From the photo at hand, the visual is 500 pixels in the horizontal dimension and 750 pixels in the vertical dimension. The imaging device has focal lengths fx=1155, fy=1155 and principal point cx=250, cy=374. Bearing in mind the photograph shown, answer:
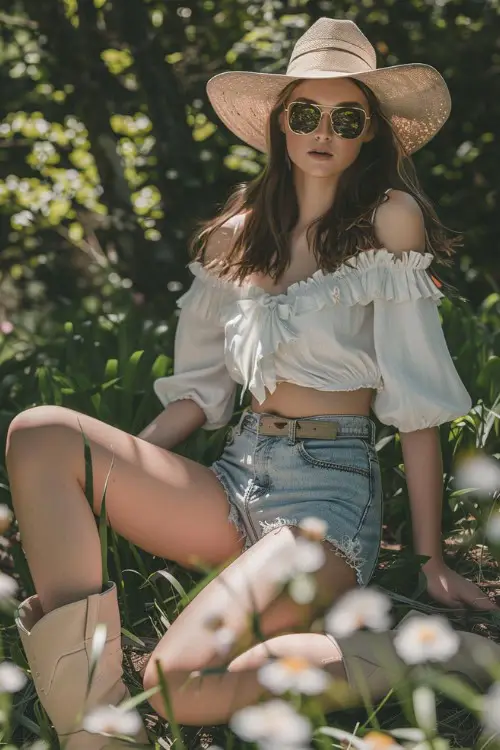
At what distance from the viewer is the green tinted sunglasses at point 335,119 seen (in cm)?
225

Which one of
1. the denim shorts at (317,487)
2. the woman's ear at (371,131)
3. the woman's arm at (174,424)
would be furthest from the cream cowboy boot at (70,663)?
the woman's ear at (371,131)

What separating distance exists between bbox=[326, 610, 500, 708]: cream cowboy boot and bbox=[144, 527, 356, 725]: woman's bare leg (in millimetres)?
26

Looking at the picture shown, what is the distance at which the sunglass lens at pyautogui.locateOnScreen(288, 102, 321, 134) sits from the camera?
225 centimetres

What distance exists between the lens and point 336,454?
2.14 m

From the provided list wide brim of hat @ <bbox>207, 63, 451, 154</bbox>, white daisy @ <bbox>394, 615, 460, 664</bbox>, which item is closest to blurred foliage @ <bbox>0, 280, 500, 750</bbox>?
white daisy @ <bbox>394, 615, 460, 664</bbox>

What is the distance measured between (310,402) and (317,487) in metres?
0.18

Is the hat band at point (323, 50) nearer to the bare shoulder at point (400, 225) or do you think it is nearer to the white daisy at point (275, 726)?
the bare shoulder at point (400, 225)

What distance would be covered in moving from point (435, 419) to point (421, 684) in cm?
67

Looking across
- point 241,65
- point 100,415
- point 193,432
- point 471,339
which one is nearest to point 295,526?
point 193,432

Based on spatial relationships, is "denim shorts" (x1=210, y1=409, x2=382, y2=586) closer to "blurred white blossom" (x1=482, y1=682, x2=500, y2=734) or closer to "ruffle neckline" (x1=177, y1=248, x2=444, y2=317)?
"ruffle neckline" (x1=177, y1=248, x2=444, y2=317)

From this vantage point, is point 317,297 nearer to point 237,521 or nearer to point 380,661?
point 237,521

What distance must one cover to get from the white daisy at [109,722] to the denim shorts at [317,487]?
476mm

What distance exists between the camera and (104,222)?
16.1ft

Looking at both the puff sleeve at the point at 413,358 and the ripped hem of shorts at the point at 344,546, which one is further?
the puff sleeve at the point at 413,358
